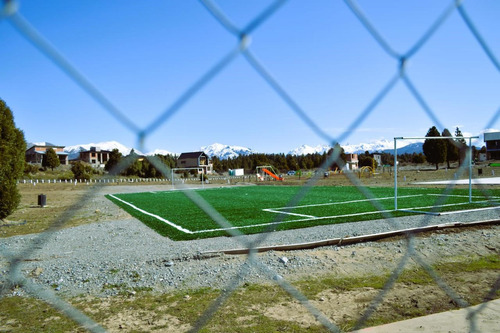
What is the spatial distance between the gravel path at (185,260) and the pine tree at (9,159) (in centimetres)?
297

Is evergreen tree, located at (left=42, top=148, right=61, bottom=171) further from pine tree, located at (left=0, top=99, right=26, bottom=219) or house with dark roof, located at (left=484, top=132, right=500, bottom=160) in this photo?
pine tree, located at (left=0, top=99, right=26, bottom=219)

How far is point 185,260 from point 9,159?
6.50 m

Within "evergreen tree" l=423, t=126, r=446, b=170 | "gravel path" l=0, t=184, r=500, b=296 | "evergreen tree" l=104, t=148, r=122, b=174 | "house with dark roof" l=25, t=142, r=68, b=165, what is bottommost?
"gravel path" l=0, t=184, r=500, b=296

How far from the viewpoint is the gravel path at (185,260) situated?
3.90 m

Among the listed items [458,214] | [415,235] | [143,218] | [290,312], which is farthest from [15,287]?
[458,214]

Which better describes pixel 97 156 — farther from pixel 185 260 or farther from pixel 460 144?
pixel 460 144

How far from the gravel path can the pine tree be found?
2.97 meters

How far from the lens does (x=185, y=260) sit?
183 inches

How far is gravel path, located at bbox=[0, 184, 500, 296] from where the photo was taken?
154 inches

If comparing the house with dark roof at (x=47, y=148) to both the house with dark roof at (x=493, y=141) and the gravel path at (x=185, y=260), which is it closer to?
the gravel path at (x=185, y=260)

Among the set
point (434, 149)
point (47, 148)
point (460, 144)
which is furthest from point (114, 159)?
point (434, 149)

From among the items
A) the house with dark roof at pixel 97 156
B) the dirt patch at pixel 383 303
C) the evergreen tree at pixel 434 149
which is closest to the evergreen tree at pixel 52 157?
the house with dark roof at pixel 97 156

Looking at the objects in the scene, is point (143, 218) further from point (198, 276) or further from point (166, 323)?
point (166, 323)

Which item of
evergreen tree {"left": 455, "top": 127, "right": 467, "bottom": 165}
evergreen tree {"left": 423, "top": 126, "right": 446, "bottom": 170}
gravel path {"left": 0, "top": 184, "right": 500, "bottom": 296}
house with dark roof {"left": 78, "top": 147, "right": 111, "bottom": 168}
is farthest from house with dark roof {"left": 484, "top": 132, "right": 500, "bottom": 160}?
evergreen tree {"left": 423, "top": 126, "right": 446, "bottom": 170}
